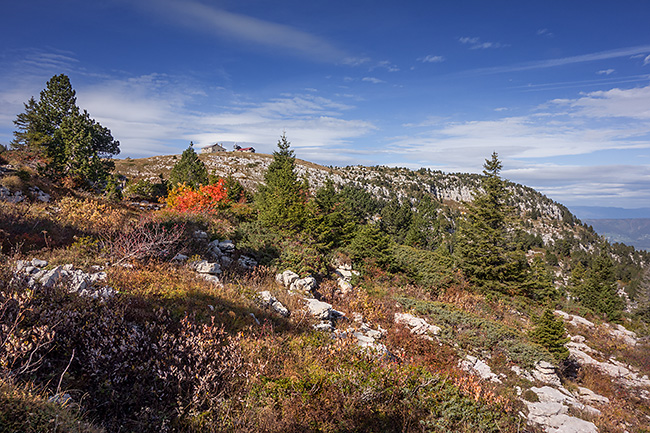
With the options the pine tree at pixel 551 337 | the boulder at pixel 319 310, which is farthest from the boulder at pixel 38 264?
the pine tree at pixel 551 337

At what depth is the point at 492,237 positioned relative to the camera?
849 inches

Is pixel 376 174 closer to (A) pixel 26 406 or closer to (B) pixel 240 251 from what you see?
(B) pixel 240 251

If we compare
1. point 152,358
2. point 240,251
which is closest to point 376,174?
point 240,251

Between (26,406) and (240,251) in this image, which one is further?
(240,251)

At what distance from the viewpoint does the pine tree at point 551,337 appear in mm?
10808

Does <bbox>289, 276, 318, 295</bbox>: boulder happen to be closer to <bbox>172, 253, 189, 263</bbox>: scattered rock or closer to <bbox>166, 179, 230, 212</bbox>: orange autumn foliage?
<bbox>172, 253, 189, 263</bbox>: scattered rock

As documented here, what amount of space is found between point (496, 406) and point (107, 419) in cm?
631

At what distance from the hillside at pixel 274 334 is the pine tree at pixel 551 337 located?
0.04 meters

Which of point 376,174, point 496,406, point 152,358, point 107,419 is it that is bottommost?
point 496,406

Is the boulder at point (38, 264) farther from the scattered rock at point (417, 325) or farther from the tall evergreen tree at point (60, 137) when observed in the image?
the tall evergreen tree at point (60, 137)

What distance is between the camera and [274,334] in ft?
21.7

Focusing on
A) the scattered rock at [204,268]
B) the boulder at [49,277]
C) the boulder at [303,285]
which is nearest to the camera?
the boulder at [49,277]

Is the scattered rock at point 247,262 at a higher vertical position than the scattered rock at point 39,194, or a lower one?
lower

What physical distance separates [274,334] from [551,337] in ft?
34.9
